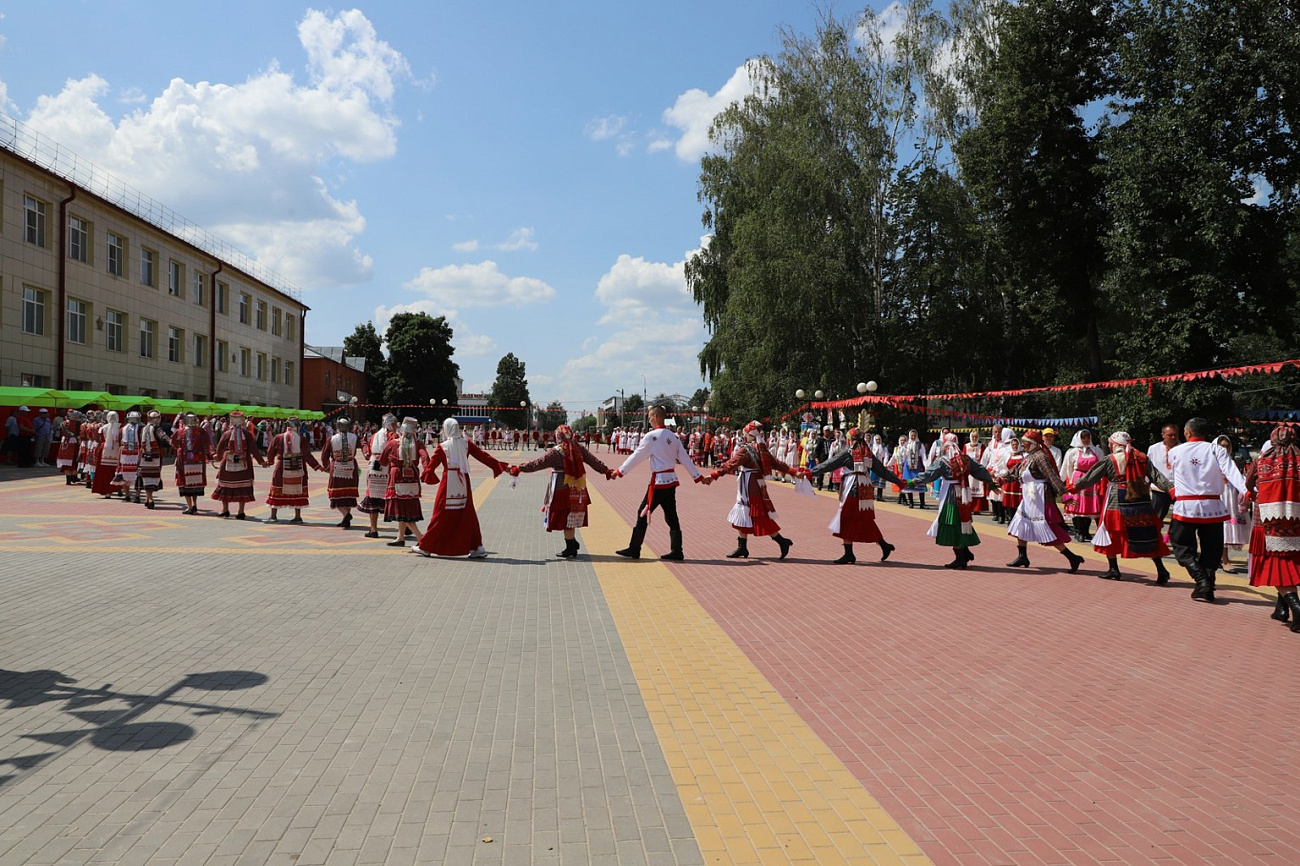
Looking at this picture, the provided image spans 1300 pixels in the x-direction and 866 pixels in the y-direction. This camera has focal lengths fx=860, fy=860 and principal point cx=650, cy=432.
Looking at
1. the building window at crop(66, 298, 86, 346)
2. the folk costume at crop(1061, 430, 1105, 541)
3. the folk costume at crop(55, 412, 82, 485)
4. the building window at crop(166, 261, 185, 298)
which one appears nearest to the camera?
the folk costume at crop(1061, 430, 1105, 541)

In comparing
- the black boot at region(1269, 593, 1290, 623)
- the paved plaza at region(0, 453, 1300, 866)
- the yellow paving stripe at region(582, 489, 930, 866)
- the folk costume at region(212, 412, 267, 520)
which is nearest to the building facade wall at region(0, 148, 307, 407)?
the folk costume at region(212, 412, 267, 520)

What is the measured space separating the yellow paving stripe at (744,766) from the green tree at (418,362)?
77488 millimetres

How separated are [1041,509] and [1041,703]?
Result: 610 cm

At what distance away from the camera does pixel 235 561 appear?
1099 centimetres

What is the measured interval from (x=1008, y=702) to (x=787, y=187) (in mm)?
32059

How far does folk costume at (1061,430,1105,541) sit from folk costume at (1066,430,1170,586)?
1.90m

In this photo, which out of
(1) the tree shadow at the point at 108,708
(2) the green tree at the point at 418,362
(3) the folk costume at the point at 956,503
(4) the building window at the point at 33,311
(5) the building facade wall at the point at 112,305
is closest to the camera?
(1) the tree shadow at the point at 108,708

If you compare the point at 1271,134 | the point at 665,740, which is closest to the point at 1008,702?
the point at 665,740

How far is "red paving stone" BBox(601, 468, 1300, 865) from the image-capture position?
3811 millimetres

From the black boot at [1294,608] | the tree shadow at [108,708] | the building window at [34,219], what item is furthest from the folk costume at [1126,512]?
the building window at [34,219]

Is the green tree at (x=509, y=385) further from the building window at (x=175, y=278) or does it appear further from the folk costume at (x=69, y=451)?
the folk costume at (x=69, y=451)

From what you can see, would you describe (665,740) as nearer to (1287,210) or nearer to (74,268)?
(1287,210)

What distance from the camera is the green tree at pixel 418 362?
81.9m

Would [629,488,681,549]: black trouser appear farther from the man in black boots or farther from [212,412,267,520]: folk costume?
[212,412,267,520]: folk costume
